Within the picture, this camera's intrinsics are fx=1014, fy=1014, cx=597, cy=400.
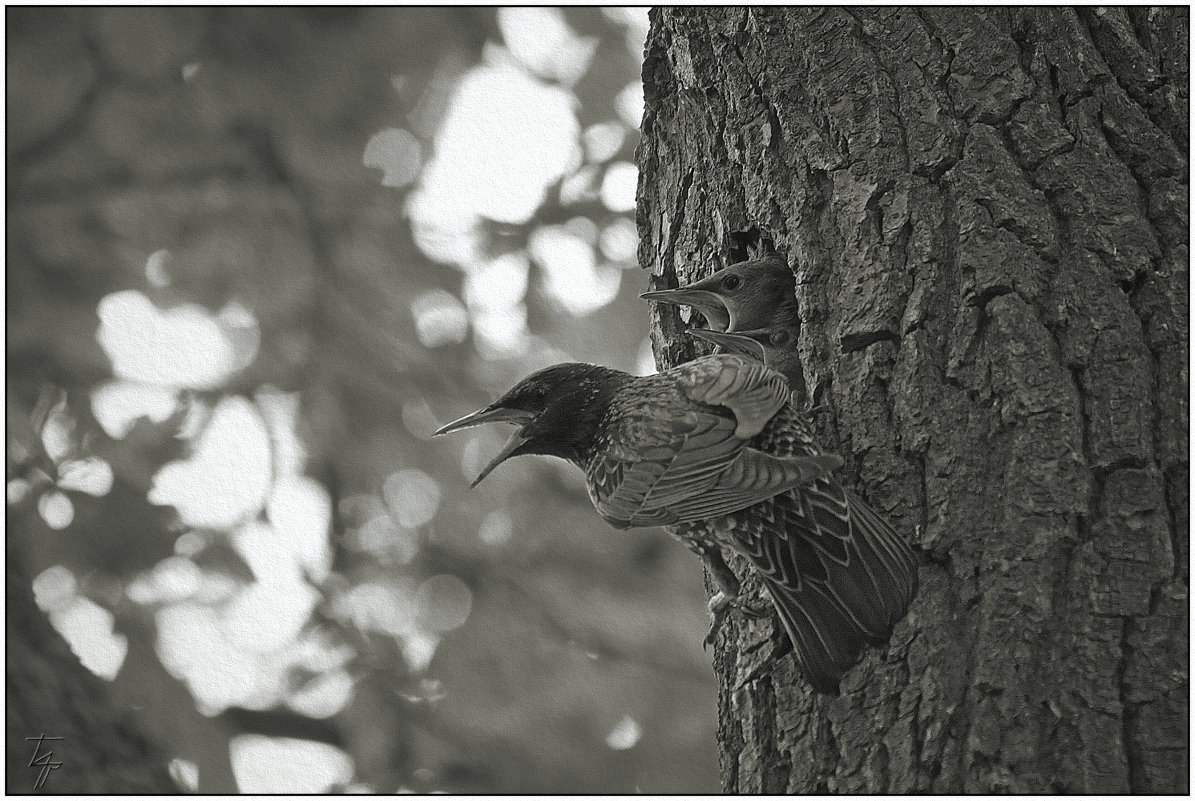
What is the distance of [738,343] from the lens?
87.6 inches

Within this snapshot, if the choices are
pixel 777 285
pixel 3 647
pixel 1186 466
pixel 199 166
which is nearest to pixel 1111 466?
pixel 1186 466

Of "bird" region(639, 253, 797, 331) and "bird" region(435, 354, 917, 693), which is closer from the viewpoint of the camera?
"bird" region(435, 354, 917, 693)

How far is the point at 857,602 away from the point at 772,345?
29.0 inches

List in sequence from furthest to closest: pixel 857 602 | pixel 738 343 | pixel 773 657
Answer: pixel 738 343 → pixel 773 657 → pixel 857 602

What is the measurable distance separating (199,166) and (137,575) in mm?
1460

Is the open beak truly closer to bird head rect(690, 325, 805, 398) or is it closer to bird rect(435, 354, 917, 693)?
bird rect(435, 354, 917, 693)

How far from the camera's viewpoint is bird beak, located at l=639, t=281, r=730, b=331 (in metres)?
2.34

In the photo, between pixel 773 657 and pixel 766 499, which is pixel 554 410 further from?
pixel 773 657

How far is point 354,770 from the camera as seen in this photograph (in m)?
3.40

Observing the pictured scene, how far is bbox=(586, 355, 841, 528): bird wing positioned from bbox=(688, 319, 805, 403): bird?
29 centimetres

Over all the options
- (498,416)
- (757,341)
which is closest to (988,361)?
(757,341)

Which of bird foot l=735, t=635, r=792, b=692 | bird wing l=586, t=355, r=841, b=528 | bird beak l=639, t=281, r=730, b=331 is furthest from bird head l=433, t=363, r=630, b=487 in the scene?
bird foot l=735, t=635, r=792, b=692

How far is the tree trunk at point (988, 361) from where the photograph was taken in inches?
61.2

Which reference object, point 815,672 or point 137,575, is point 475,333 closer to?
point 137,575
